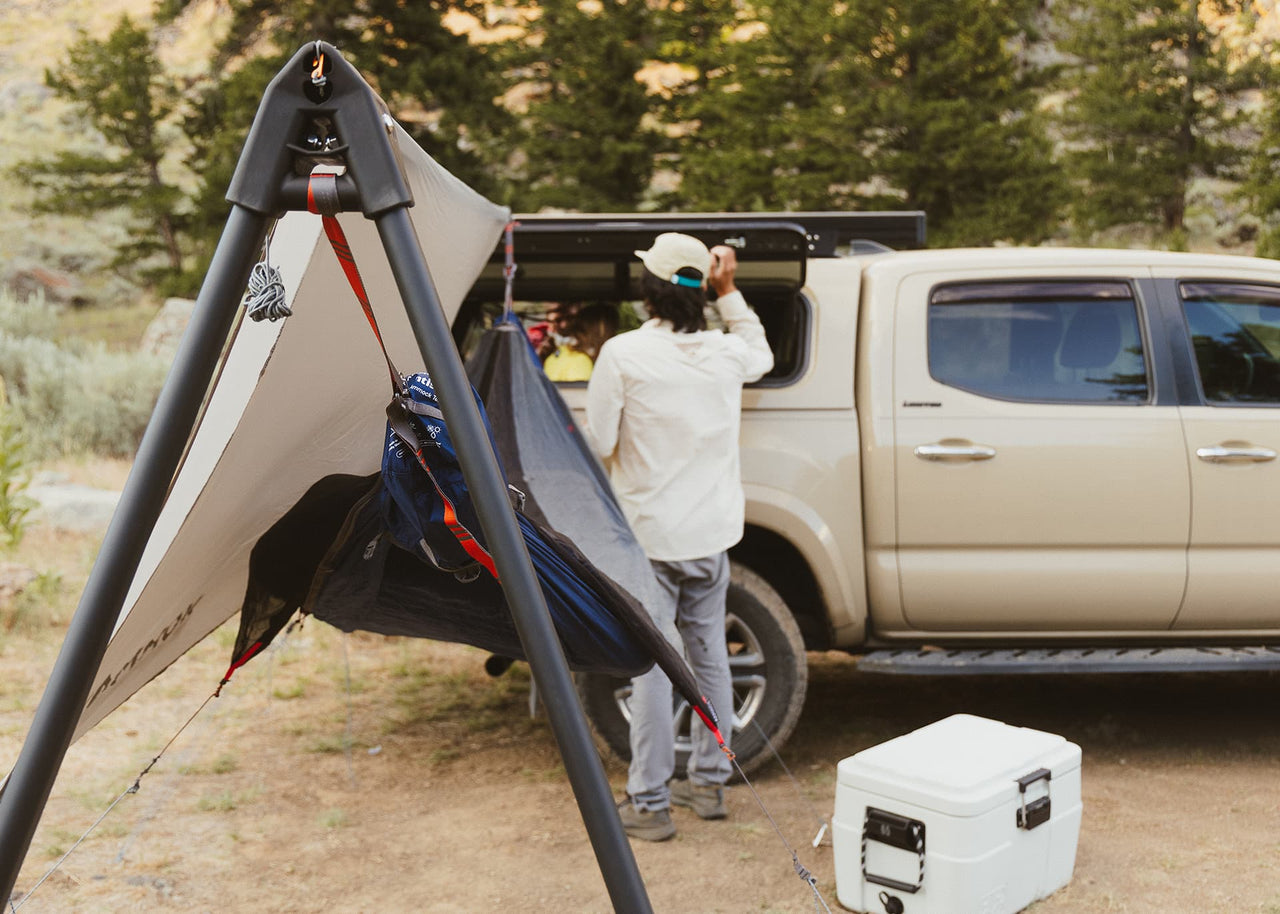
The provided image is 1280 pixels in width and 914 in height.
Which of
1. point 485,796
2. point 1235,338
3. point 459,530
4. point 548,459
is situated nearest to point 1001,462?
point 1235,338

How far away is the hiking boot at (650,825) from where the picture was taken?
4281 millimetres

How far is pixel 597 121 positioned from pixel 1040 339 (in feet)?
64.0

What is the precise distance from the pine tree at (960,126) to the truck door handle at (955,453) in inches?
655

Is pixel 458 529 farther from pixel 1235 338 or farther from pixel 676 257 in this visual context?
pixel 1235 338

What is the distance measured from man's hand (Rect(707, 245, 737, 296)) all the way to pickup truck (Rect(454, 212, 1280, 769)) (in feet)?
0.22

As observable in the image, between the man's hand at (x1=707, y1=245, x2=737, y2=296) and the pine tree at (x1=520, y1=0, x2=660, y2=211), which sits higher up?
the pine tree at (x1=520, y1=0, x2=660, y2=211)

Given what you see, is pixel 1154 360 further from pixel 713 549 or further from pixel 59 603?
pixel 59 603

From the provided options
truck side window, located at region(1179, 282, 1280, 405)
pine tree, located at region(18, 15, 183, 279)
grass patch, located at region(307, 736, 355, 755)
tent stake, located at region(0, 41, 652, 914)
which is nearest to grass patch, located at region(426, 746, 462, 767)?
grass patch, located at region(307, 736, 355, 755)

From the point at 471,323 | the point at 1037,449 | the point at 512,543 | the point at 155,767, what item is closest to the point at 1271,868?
the point at 1037,449

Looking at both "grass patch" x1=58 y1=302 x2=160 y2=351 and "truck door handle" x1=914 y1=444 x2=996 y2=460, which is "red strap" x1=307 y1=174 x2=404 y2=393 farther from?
"grass patch" x1=58 y1=302 x2=160 y2=351

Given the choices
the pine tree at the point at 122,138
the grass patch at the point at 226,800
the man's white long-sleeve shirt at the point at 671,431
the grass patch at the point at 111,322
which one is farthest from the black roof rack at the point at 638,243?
the pine tree at the point at 122,138

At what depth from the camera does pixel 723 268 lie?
442cm

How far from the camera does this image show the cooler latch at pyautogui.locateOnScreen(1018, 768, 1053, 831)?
3625mm

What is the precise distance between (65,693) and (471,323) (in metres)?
3.25
